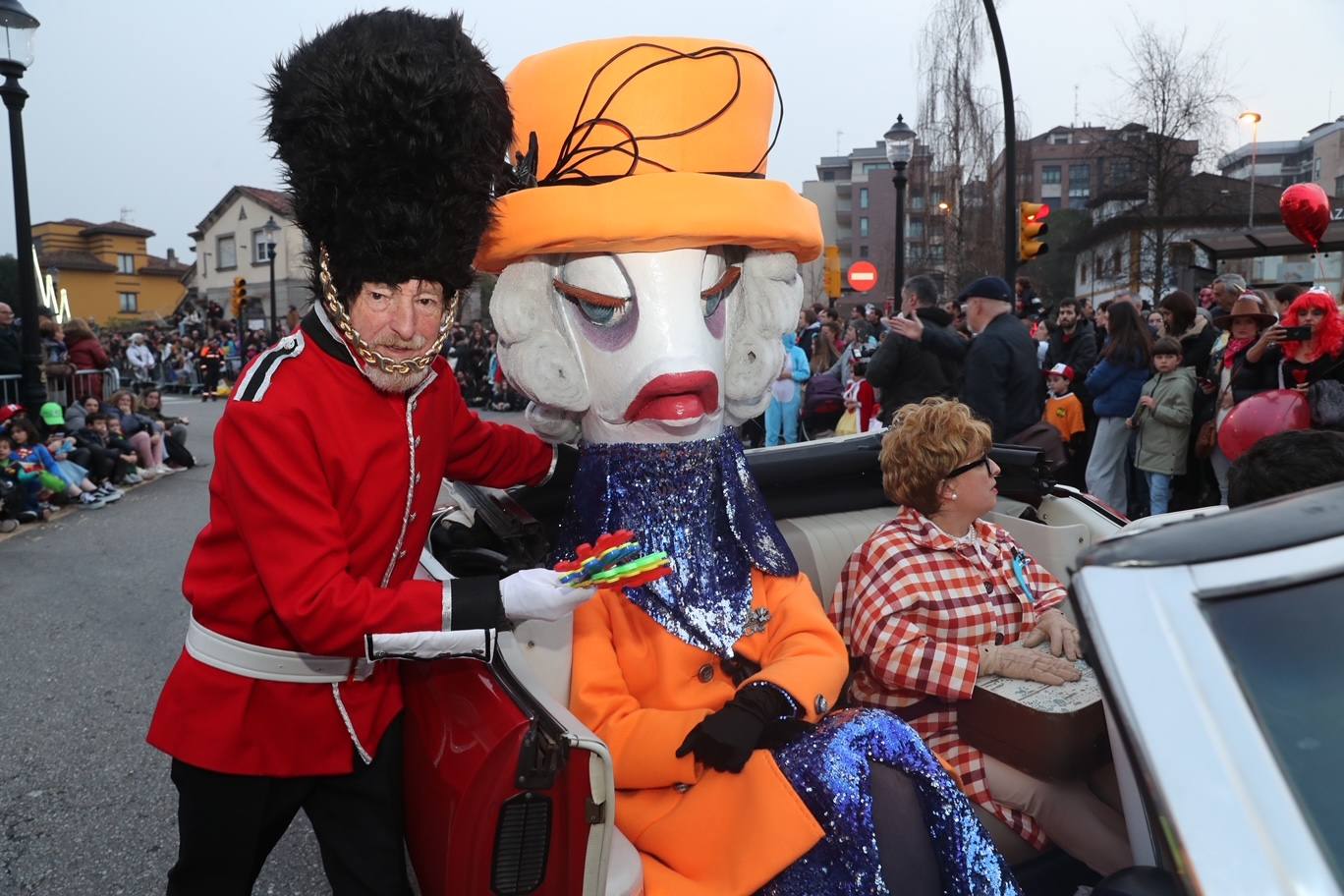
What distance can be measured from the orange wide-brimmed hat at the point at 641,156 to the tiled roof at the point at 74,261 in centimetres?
5536

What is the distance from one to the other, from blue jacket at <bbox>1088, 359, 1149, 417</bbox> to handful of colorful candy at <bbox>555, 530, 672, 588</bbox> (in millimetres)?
5568

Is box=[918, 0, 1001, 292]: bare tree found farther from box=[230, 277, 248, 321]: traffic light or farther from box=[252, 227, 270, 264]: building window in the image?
box=[252, 227, 270, 264]: building window

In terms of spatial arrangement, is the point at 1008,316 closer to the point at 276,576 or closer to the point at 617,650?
the point at 617,650

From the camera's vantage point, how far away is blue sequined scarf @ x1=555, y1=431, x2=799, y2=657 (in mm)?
2104

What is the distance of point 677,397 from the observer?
2.10 metres

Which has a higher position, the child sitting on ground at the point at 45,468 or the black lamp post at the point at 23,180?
the black lamp post at the point at 23,180

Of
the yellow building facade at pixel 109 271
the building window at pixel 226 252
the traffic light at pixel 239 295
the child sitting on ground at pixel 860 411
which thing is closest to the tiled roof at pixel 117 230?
the yellow building facade at pixel 109 271

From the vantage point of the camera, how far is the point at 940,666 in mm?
2238

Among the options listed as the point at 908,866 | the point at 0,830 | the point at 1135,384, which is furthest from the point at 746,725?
the point at 1135,384

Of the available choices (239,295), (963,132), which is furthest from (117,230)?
(963,132)

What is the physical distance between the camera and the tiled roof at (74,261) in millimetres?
49594

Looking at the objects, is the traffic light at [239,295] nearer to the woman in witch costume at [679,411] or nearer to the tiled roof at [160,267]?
the woman in witch costume at [679,411]

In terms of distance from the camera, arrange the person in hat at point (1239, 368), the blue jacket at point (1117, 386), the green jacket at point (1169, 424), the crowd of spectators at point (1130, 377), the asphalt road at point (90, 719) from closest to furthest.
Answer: the asphalt road at point (90, 719), the crowd of spectators at point (1130, 377), the person in hat at point (1239, 368), the green jacket at point (1169, 424), the blue jacket at point (1117, 386)

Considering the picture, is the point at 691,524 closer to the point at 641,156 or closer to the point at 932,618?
the point at 932,618
